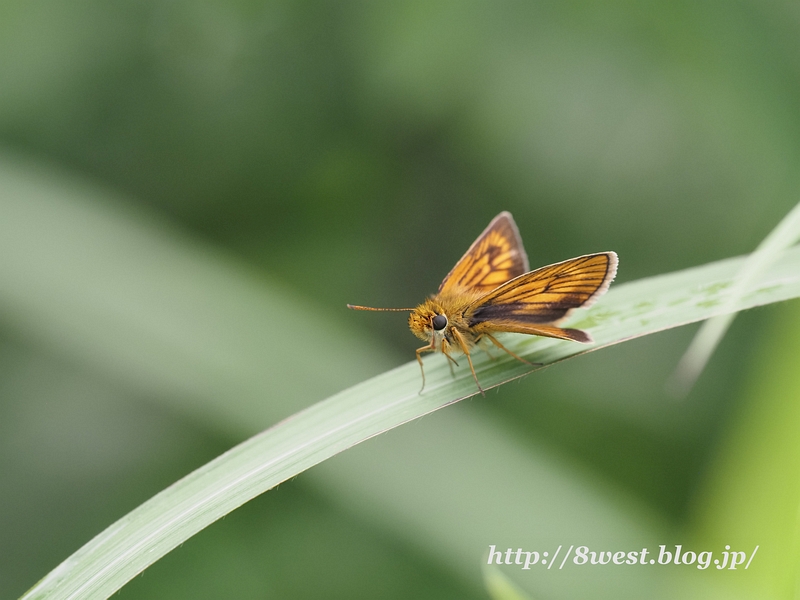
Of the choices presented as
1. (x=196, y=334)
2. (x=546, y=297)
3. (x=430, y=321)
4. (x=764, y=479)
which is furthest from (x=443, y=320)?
(x=196, y=334)

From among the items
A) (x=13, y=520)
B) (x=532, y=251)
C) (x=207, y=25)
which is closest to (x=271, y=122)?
(x=207, y=25)

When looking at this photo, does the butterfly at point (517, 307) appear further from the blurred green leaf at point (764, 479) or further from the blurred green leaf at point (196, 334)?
the blurred green leaf at point (764, 479)

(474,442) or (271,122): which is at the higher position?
(271,122)

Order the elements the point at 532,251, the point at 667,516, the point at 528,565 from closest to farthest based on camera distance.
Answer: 1. the point at 528,565
2. the point at 667,516
3. the point at 532,251

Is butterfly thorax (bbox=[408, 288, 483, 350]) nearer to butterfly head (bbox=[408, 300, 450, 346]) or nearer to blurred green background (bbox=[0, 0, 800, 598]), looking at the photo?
butterfly head (bbox=[408, 300, 450, 346])

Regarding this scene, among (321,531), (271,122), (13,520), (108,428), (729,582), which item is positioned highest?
(271,122)

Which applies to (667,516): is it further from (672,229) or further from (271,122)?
(271,122)

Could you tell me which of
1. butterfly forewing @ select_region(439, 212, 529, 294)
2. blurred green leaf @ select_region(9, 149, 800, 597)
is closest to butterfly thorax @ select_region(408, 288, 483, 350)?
blurred green leaf @ select_region(9, 149, 800, 597)
